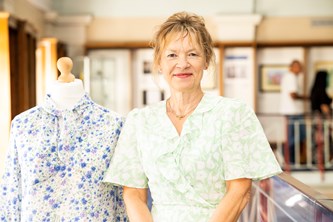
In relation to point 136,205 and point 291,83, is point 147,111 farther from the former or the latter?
point 291,83

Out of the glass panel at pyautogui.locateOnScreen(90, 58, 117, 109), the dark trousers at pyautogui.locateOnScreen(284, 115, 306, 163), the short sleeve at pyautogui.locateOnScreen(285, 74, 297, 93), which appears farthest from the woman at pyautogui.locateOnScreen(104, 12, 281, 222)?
the glass panel at pyautogui.locateOnScreen(90, 58, 117, 109)

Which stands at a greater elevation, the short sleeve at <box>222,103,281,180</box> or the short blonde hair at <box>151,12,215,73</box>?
the short blonde hair at <box>151,12,215,73</box>

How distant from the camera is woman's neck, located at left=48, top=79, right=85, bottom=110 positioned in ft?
6.82

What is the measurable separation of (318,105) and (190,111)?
30.4 feet

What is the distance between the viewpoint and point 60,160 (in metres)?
2.03

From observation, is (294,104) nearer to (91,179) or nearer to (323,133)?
(323,133)

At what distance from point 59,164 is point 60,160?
1cm

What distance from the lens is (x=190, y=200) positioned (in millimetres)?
1946

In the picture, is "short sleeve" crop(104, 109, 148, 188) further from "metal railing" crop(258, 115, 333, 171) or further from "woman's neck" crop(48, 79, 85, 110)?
"metal railing" crop(258, 115, 333, 171)

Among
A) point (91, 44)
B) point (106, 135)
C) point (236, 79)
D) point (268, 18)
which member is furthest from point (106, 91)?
point (106, 135)

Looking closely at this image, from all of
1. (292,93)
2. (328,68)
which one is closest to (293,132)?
(292,93)

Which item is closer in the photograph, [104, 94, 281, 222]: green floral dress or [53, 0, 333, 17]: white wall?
[104, 94, 281, 222]: green floral dress

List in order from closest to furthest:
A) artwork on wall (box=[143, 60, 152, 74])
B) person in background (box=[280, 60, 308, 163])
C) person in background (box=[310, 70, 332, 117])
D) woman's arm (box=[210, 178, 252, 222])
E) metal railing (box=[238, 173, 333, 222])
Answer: woman's arm (box=[210, 178, 252, 222]) → metal railing (box=[238, 173, 333, 222]) → person in background (box=[310, 70, 332, 117]) → person in background (box=[280, 60, 308, 163]) → artwork on wall (box=[143, 60, 152, 74])

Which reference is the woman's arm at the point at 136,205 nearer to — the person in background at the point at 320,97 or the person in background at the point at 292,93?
the person in background at the point at 292,93
